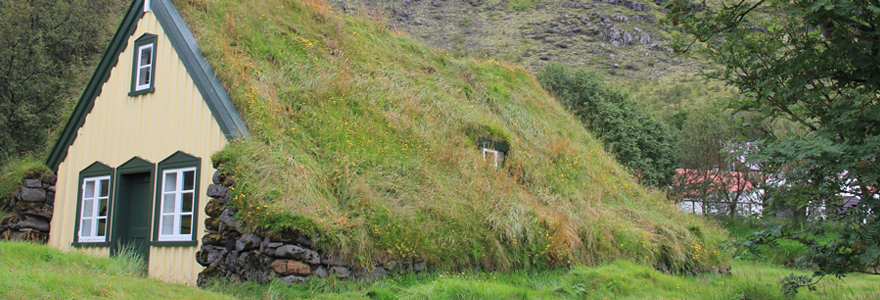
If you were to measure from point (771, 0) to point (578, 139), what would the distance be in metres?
11.4

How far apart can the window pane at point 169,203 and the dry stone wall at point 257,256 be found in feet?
4.30

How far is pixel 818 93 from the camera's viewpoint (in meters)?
5.65

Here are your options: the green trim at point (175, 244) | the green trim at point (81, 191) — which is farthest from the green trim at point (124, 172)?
the green trim at point (175, 244)

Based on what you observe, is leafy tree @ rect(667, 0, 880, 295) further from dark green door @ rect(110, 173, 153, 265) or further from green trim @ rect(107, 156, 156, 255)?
dark green door @ rect(110, 173, 153, 265)

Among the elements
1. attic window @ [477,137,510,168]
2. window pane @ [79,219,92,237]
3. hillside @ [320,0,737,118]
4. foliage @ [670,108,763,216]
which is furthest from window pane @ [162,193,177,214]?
hillside @ [320,0,737,118]

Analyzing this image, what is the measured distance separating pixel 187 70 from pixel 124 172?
238cm

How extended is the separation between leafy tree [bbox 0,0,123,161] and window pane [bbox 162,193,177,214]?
389 inches

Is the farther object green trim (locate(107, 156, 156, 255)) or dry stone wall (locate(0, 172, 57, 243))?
dry stone wall (locate(0, 172, 57, 243))

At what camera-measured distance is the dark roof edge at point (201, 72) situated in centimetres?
917

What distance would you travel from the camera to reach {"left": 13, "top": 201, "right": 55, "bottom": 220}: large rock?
11.1 m

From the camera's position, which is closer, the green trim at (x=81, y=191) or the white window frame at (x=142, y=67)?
the green trim at (x=81, y=191)

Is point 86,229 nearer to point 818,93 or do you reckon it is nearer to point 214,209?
point 214,209

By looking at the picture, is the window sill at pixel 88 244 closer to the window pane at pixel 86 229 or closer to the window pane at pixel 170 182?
the window pane at pixel 86 229

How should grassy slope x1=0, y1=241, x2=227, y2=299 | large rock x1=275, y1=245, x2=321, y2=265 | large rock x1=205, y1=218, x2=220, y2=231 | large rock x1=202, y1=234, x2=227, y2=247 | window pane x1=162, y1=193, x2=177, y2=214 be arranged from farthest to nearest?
window pane x1=162, y1=193, x2=177, y2=214, large rock x1=205, y1=218, x2=220, y2=231, large rock x1=202, y1=234, x2=227, y2=247, large rock x1=275, y1=245, x2=321, y2=265, grassy slope x1=0, y1=241, x2=227, y2=299
